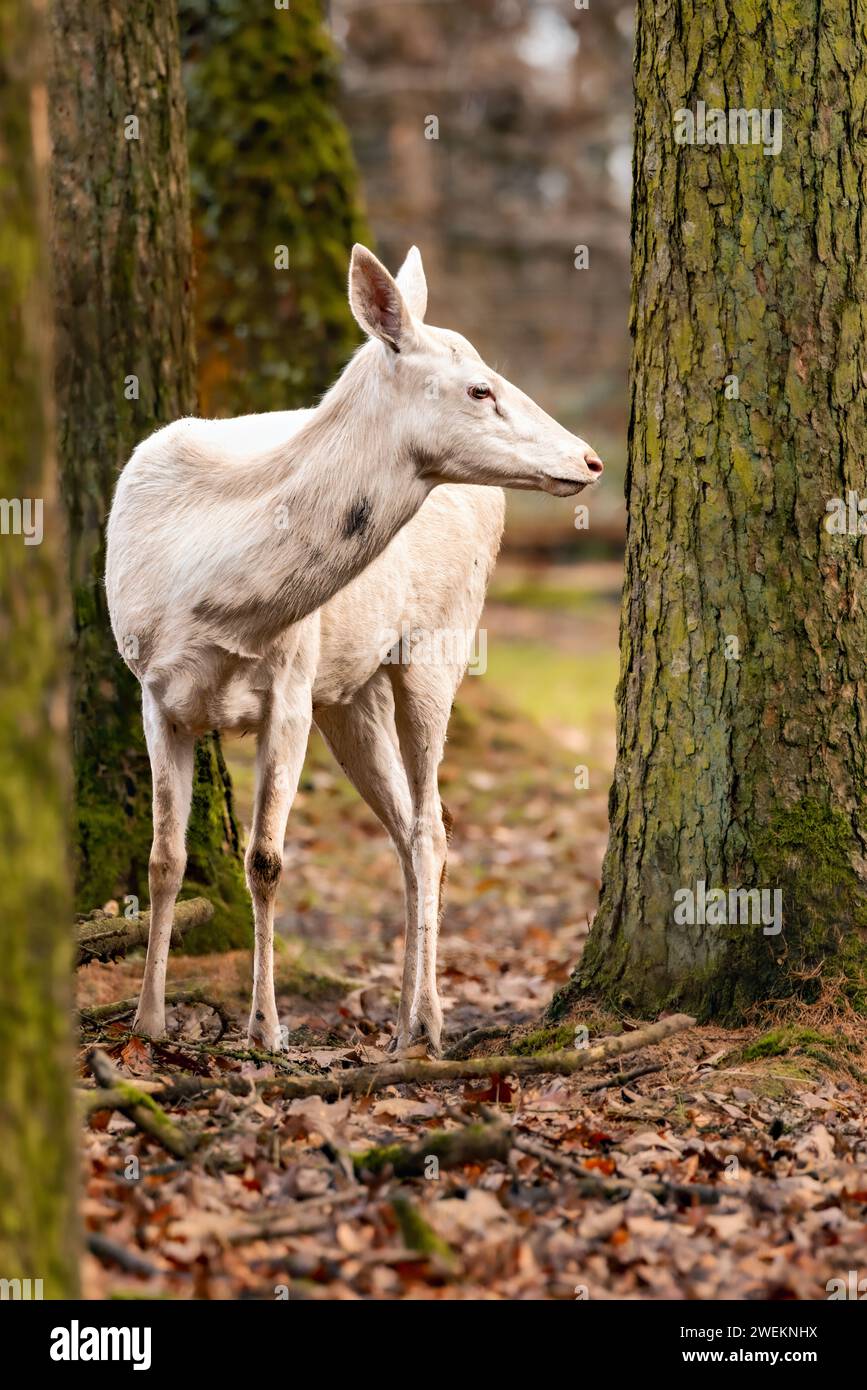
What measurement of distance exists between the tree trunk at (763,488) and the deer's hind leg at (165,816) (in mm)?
1766

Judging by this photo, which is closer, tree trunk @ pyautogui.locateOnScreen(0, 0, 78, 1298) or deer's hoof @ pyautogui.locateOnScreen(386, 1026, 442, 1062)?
tree trunk @ pyautogui.locateOnScreen(0, 0, 78, 1298)

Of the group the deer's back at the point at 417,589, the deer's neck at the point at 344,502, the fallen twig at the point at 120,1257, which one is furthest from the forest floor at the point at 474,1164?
the deer's neck at the point at 344,502

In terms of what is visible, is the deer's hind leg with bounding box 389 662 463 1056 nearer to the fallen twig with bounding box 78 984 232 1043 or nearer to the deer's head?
the fallen twig with bounding box 78 984 232 1043

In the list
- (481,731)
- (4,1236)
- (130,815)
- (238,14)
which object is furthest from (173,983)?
(238,14)

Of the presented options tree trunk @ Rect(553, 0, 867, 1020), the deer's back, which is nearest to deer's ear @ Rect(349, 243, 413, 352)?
tree trunk @ Rect(553, 0, 867, 1020)

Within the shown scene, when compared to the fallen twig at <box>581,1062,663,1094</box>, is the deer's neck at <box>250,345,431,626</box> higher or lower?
higher

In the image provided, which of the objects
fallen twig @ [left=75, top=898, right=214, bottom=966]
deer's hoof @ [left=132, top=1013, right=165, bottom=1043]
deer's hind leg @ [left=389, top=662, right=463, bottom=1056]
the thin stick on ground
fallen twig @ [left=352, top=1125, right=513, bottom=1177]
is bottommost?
fallen twig @ [left=352, top=1125, right=513, bottom=1177]

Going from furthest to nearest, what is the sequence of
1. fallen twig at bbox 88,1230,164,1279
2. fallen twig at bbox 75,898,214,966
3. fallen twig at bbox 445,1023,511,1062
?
1. fallen twig at bbox 445,1023,511,1062
2. fallen twig at bbox 75,898,214,966
3. fallen twig at bbox 88,1230,164,1279

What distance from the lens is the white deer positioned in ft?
17.5

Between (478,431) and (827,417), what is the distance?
1128 mm

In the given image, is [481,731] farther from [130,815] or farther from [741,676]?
[741,676]

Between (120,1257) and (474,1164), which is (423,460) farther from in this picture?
(120,1257)

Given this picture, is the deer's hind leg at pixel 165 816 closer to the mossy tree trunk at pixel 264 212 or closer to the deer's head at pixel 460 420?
the deer's head at pixel 460 420

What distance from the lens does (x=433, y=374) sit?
535cm
